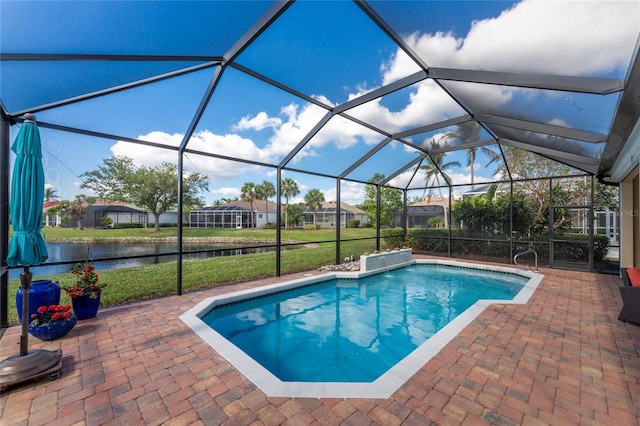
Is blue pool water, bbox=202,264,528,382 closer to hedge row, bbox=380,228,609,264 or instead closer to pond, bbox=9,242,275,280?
pond, bbox=9,242,275,280

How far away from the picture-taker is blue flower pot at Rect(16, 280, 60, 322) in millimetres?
3918

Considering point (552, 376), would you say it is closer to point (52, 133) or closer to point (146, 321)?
point (146, 321)

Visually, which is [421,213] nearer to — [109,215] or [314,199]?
[314,199]

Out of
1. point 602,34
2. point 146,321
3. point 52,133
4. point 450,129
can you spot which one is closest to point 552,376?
point 602,34

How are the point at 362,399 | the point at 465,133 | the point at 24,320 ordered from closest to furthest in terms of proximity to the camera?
the point at 362,399 < the point at 24,320 < the point at 465,133

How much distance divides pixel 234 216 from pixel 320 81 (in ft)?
76.4


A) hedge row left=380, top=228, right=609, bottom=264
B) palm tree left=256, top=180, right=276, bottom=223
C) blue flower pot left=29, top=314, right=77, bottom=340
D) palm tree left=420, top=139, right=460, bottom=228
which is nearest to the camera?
blue flower pot left=29, top=314, right=77, bottom=340

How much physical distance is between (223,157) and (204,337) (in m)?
4.12

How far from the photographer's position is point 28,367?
2.83 meters

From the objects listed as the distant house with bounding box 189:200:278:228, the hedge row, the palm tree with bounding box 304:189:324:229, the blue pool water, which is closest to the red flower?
the blue pool water

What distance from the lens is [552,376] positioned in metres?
2.94

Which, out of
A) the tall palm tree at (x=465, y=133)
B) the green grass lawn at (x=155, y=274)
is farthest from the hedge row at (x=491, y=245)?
the tall palm tree at (x=465, y=133)

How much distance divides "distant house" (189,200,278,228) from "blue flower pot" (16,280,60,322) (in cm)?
1652

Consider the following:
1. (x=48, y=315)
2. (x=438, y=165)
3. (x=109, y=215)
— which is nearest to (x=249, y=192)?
(x=109, y=215)
